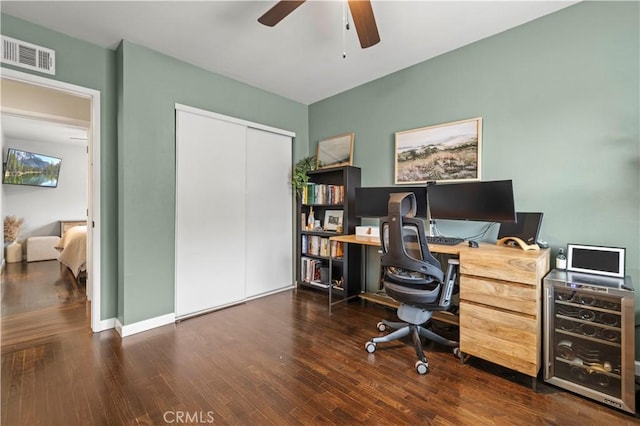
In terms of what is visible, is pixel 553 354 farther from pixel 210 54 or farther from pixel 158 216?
pixel 210 54

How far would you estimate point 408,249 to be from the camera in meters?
2.15

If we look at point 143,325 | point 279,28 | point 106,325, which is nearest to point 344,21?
point 279,28

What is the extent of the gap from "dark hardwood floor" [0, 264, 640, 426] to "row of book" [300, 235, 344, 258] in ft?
3.57

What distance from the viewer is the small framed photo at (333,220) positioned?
3.67 meters

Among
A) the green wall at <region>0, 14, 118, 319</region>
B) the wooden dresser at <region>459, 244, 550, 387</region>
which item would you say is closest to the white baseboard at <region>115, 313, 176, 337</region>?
the green wall at <region>0, 14, 118, 319</region>

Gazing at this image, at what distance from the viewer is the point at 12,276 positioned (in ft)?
14.7

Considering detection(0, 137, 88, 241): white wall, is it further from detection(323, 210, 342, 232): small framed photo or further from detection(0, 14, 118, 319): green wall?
detection(323, 210, 342, 232): small framed photo

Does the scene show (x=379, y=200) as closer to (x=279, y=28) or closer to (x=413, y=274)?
(x=413, y=274)

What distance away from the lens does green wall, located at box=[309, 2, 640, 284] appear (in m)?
1.95

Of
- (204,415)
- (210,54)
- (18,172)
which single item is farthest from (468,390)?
(18,172)

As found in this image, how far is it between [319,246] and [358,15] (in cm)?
263

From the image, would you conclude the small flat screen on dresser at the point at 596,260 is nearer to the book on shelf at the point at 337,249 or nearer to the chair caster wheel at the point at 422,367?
the chair caster wheel at the point at 422,367

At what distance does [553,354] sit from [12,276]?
23.1 ft

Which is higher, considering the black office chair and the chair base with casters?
the black office chair
